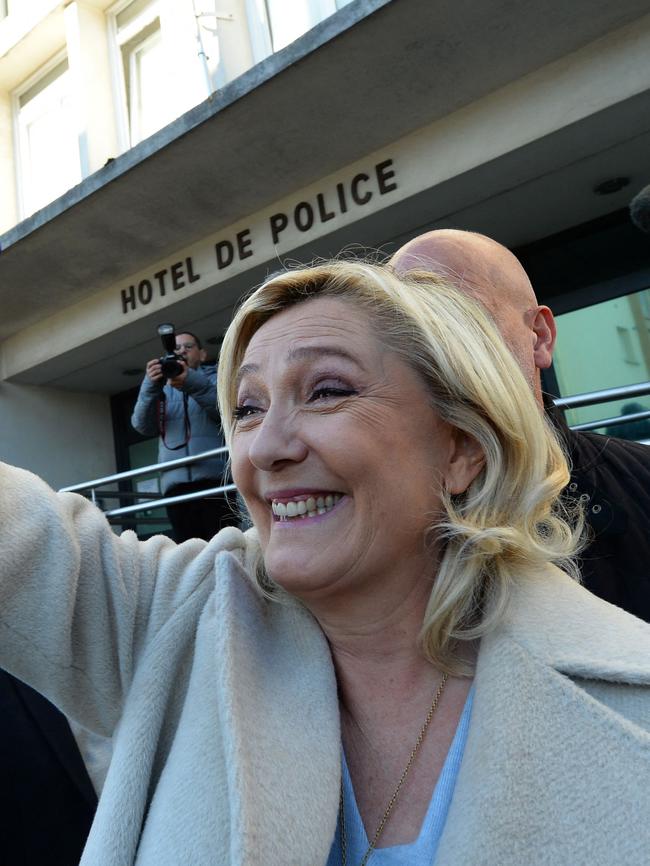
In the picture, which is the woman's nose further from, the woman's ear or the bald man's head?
the bald man's head

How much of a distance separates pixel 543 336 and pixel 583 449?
0.39m

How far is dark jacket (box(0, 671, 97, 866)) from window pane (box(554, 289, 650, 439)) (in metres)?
5.09

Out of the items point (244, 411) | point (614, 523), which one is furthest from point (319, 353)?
point (614, 523)

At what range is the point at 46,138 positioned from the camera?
980 centimetres

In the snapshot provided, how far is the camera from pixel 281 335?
1636 millimetres

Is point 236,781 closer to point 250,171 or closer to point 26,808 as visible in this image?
point 26,808

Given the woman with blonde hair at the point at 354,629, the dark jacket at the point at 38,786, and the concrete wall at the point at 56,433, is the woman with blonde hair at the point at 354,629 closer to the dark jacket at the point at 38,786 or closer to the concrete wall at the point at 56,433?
the dark jacket at the point at 38,786

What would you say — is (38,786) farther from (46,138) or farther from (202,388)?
(46,138)

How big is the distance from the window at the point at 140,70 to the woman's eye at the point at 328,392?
7.57 metres

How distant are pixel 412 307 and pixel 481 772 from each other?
0.82 meters

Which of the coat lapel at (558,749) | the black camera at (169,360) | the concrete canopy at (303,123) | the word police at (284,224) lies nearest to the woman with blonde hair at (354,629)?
the coat lapel at (558,749)

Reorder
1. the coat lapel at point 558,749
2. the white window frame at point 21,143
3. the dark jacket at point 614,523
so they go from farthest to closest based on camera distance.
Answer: the white window frame at point 21,143 < the dark jacket at point 614,523 < the coat lapel at point 558,749

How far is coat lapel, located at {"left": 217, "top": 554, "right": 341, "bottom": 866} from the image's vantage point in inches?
48.9

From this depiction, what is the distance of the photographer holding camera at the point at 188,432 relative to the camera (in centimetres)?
544
